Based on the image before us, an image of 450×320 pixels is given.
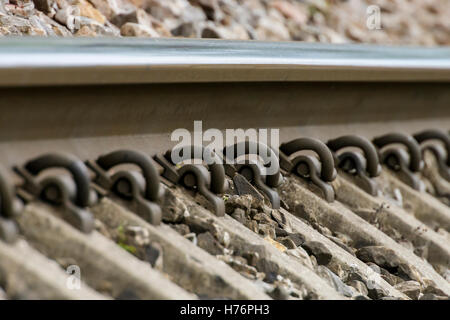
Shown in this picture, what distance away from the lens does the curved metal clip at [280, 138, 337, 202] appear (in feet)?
11.9

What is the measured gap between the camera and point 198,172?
3.12m

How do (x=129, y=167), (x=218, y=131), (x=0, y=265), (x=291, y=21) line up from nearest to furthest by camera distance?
(x=0, y=265)
(x=129, y=167)
(x=218, y=131)
(x=291, y=21)

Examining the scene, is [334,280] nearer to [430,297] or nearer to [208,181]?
[430,297]

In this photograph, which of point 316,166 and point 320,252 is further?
point 316,166

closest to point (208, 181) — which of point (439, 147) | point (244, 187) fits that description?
point (244, 187)

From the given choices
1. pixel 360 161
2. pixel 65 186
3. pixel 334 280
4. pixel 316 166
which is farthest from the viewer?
pixel 360 161

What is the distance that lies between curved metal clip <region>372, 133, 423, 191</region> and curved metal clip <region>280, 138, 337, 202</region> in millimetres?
632

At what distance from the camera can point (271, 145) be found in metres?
3.73

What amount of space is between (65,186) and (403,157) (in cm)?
208

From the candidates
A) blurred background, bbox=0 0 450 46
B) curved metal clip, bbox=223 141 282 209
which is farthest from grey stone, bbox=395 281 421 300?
blurred background, bbox=0 0 450 46

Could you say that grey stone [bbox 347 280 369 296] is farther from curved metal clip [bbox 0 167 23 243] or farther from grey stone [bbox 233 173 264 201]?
curved metal clip [bbox 0 167 23 243]

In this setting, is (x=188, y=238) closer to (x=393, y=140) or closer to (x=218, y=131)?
(x=218, y=131)

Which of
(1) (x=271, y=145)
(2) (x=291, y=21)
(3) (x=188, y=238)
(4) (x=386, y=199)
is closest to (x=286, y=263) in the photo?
(3) (x=188, y=238)

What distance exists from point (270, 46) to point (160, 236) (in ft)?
3.81
